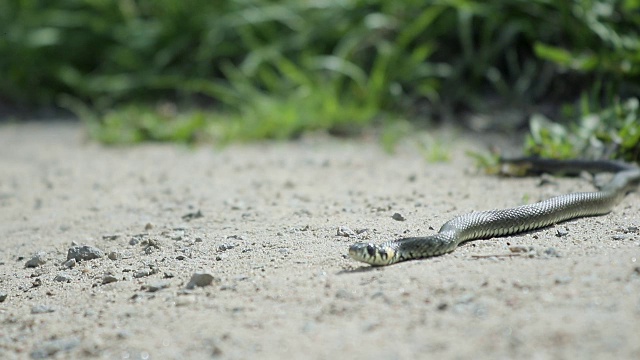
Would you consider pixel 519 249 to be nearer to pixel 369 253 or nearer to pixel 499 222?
pixel 499 222

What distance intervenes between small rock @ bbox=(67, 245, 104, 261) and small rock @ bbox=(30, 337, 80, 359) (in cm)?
107

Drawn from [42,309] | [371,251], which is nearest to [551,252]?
[371,251]

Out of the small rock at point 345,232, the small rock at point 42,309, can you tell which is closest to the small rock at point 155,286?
the small rock at point 42,309

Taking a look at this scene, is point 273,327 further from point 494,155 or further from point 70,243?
point 494,155

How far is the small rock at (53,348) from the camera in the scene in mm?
3111

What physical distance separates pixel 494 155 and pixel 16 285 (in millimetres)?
3347

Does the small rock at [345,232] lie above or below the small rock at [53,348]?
above

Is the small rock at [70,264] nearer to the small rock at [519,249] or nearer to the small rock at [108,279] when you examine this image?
the small rock at [108,279]

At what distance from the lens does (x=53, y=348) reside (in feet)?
10.2

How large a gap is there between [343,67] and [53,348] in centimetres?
528

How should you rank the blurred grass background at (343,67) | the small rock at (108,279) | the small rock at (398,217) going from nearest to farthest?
the small rock at (108,279) → the small rock at (398,217) → the blurred grass background at (343,67)

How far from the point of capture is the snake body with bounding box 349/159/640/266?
370cm

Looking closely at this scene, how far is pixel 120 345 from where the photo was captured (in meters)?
3.09

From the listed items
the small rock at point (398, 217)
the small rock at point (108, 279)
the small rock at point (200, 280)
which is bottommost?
the small rock at point (108, 279)
